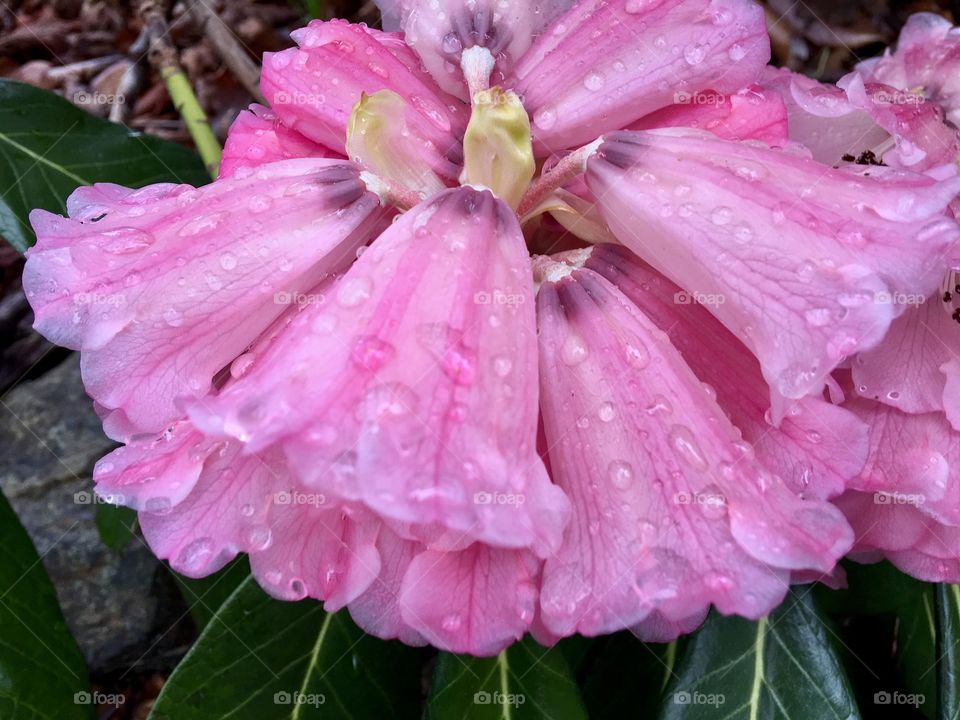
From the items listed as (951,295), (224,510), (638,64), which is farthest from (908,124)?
(224,510)

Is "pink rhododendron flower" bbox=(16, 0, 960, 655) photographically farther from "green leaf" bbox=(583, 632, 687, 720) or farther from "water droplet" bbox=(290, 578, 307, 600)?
"green leaf" bbox=(583, 632, 687, 720)

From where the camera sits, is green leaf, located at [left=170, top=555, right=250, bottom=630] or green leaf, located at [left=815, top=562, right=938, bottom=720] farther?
green leaf, located at [left=170, top=555, right=250, bottom=630]

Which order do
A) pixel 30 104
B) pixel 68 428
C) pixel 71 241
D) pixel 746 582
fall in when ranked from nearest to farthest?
pixel 746 582
pixel 71 241
pixel 30 104
pixel 68 428

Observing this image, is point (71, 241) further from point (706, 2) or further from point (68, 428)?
point (68, 428)

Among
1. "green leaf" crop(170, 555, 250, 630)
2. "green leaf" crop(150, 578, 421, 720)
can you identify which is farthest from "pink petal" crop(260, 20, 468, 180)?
"green leaf" crop(170, 555, 250, 630)

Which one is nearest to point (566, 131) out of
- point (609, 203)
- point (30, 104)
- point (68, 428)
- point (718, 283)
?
point (609, 203)

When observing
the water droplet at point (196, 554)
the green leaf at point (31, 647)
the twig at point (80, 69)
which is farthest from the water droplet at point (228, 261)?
the twig at point (80, 69)
